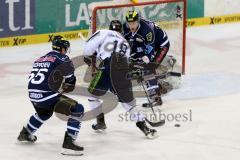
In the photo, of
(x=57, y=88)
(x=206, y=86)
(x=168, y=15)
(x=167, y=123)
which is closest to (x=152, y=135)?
(x=167, y=123)

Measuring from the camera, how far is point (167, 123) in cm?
899

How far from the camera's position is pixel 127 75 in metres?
8.76

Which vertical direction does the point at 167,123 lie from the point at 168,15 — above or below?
below

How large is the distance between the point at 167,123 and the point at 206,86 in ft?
A: 6.49

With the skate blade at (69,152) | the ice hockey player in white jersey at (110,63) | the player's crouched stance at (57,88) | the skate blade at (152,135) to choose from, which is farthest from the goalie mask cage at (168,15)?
the skate blade at (69,152)

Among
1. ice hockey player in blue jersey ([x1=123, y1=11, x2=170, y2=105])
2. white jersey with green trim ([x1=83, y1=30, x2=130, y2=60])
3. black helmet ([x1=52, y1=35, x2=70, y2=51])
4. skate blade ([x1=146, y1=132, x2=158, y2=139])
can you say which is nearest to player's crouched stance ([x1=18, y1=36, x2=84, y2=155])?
black helmet ([x1=52, y1=35, x2=70, y2=51])

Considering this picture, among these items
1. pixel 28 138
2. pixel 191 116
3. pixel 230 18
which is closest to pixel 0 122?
pixel 28 138

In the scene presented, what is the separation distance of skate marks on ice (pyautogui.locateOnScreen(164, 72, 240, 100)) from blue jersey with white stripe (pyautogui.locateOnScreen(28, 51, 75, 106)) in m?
2.68

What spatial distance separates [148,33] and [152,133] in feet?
5.17

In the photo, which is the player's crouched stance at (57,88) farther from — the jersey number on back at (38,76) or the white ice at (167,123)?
the white ice at (167,123)

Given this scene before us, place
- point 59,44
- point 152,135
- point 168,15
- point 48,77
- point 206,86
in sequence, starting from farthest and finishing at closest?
point 168,15 < point 206,86 < point 152,135 < point 59,44 < point 48,77

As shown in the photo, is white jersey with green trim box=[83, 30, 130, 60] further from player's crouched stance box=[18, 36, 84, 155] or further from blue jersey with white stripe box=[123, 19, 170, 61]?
blue jersey with white stripe box=[123, 19, 170, 61]

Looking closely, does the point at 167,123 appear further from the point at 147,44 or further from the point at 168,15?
the point at 168,15

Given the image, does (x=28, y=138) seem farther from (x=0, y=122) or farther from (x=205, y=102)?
(x=205, y=102)
